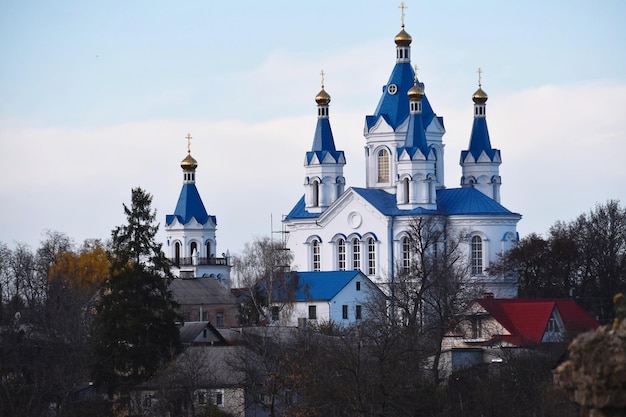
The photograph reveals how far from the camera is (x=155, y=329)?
35312mm

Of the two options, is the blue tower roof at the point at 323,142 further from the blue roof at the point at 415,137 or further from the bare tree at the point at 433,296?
the bare tree at the point at 433,296

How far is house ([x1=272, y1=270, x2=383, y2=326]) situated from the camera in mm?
55656

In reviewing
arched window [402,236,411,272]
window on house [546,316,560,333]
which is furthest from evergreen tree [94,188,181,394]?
arched window [402,236,411,272]

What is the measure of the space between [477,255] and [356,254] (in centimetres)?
492

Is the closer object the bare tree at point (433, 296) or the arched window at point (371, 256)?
the bare tree at point (433, 296)

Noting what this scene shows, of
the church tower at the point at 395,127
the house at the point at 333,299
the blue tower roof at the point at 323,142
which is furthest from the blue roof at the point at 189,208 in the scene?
the house at the point at 333,299

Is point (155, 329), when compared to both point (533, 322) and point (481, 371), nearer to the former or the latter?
point (481, 371)

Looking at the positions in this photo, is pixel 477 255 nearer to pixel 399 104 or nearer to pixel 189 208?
pixel 399 104

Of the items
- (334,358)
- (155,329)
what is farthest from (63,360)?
(334,358)

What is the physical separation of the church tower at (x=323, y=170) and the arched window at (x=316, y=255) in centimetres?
146

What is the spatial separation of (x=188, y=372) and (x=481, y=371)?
266 inches

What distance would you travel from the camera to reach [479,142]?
6619 centimetres

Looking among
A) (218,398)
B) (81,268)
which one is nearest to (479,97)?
(81,268)

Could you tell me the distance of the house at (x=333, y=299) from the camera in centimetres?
5566
